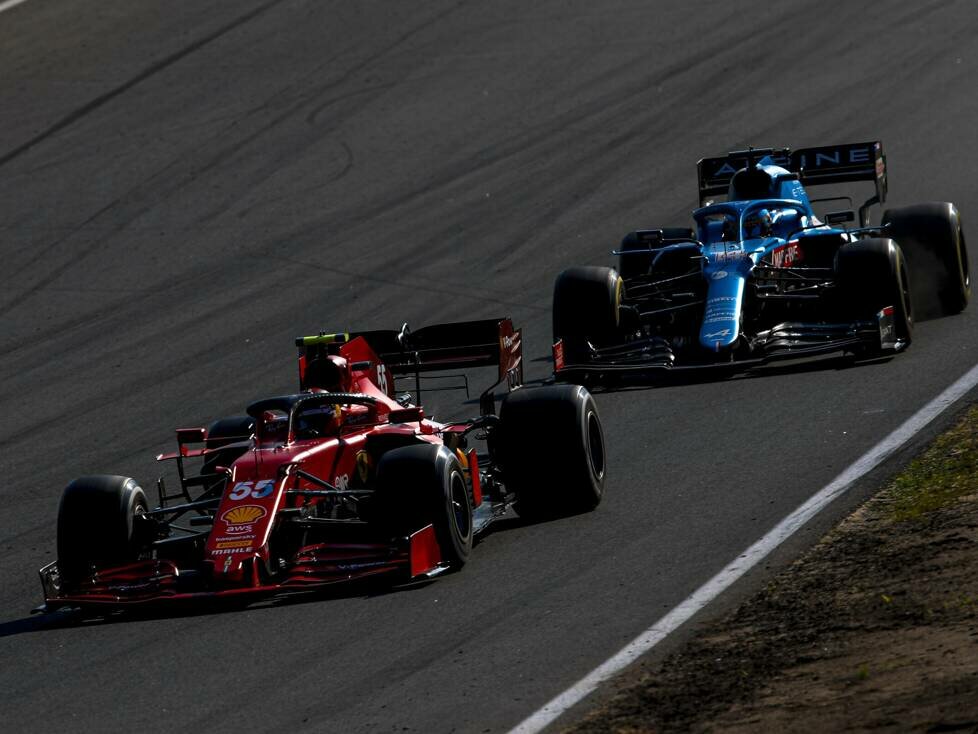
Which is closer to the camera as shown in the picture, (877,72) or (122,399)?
(122,399)

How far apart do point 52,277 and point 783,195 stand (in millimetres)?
9611

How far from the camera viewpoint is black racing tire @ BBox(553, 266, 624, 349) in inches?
644

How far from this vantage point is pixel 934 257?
17.2m

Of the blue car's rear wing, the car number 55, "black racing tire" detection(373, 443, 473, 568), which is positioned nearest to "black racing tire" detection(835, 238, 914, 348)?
the blue car's rear wing

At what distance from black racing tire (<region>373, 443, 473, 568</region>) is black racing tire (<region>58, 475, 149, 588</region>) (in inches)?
64.4

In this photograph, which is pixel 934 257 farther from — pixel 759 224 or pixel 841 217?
pixel 759 224

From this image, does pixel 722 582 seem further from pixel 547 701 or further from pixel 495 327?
pixel 495 327

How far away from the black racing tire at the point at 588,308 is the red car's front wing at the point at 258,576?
20.5 ft

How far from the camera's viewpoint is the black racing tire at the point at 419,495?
10.3m

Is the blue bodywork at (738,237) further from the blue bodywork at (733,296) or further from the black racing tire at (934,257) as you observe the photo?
the black racing tire at (934,257)

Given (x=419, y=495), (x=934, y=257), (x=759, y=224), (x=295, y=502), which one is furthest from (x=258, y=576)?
(x=934, y=257)

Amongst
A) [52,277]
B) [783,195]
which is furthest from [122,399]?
[783,195]

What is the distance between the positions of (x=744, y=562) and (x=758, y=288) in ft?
21.2

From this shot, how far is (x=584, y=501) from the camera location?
1174 cm
